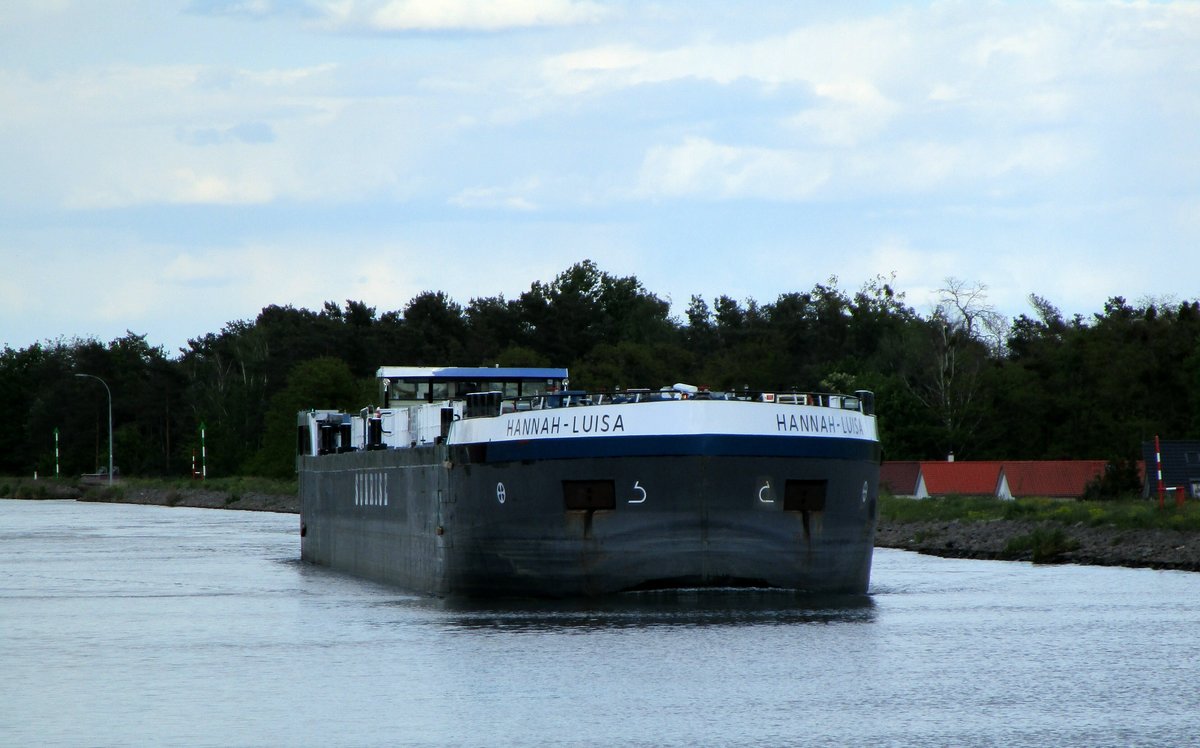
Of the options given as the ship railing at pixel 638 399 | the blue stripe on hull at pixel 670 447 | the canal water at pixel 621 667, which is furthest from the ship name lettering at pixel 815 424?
the canal water at pixel 621 667

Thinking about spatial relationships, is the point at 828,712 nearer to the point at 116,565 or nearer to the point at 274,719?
the point at 274,719

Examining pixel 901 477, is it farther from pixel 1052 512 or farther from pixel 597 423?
pixel 597 423

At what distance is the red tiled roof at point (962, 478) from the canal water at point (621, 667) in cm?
3115

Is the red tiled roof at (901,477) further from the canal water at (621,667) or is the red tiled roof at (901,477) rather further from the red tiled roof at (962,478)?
the canal water at (621,667)

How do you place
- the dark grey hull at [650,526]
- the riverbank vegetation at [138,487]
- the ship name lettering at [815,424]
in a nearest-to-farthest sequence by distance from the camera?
1. the dark grey hull at [650,526]
2. the ship name lettering at [815,424]
3. the riverbank vegetation at [138,487]

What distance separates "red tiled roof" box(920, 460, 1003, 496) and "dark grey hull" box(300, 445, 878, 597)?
37589 millimetres

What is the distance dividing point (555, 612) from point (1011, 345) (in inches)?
2883

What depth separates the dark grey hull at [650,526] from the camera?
25172mm

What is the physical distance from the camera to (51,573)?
39.8 meters

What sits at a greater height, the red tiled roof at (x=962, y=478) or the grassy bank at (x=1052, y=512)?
the red tiled roof at (x=962, y=478)

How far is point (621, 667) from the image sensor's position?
814 inches

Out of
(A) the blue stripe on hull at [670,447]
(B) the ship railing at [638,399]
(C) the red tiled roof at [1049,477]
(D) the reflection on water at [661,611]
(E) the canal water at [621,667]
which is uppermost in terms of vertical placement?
(B) the ship railing at [638,399]

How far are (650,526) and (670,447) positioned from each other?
1215mm

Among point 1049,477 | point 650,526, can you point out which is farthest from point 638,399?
point 1049,477
